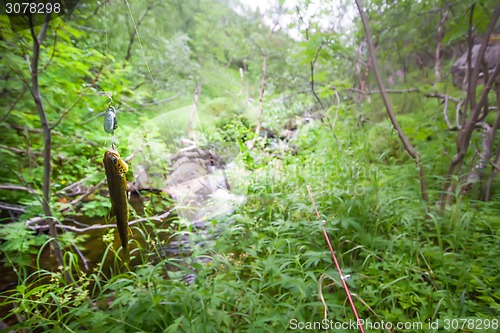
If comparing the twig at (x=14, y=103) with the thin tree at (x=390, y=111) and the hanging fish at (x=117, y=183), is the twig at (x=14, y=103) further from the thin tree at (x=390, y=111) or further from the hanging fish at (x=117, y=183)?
the thin tree at (x=390, y=111)

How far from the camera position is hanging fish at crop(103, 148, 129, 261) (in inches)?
20.8

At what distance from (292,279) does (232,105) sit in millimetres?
3767

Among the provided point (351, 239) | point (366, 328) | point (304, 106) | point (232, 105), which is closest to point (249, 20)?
point (232, 105)

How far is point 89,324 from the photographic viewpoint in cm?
111

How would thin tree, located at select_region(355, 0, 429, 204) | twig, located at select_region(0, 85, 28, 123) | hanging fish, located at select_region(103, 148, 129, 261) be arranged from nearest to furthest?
hanging fish, located at select_region(103, 148, 129, 261) → twig, located at select_region(0, 85, 28, 123) → thin tree, located at select_region(355, 0, 429, 204)

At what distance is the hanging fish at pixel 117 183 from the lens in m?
0.53

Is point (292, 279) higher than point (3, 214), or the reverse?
point (3, 214)

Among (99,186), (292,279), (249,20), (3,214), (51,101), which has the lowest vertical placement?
(292,279)

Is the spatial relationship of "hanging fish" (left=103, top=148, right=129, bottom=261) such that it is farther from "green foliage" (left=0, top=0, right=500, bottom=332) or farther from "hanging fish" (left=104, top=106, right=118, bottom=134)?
"green foliage" (left=0, top=0, right=500, bottom=332)

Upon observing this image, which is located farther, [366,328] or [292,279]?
[292,279]

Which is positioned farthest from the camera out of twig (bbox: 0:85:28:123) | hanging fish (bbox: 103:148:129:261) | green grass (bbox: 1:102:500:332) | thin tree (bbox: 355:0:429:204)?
thin tree (bbox: 355:0:429:204)

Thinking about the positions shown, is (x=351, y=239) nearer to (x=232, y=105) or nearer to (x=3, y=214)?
(x=3, y=214)

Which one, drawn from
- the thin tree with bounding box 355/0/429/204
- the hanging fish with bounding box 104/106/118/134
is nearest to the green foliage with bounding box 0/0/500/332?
the thin tree with bounding box 355/0/429/204

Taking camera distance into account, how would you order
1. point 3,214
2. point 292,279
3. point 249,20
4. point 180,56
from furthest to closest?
point 249,20 → point 180,56 → point 3,214 → point 292,279
